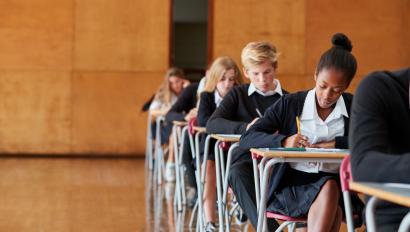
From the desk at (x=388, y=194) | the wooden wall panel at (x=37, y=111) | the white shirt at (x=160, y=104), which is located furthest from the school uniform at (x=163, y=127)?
the desk at (x=388, y=194)

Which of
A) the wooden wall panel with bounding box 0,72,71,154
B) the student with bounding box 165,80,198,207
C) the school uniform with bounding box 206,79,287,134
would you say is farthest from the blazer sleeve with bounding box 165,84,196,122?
the wooden wall panel with bounding box 0,72,71,154

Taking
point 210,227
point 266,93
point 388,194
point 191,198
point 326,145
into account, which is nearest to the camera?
point 388,194

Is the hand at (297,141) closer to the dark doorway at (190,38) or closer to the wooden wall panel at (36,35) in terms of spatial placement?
the wooden wall panel at (36,35)

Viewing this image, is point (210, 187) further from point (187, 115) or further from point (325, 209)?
point (325, 209)

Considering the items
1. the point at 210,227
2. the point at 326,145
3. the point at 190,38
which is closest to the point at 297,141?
the point at 326,145

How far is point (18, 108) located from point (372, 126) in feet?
29.9

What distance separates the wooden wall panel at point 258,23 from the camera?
10.8 metres

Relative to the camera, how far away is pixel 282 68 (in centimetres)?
1082

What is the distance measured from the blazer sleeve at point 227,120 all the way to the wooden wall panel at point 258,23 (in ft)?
21.3

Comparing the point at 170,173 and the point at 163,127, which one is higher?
the point at 163,127

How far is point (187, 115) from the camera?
5957 millimetres

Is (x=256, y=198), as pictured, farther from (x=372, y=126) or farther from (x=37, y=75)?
(x=37, y=75)

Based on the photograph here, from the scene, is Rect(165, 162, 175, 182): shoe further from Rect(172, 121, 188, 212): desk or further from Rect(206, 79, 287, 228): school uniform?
Rect(206, 79, 287, 228): school uniform

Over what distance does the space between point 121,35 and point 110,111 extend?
1.02m
